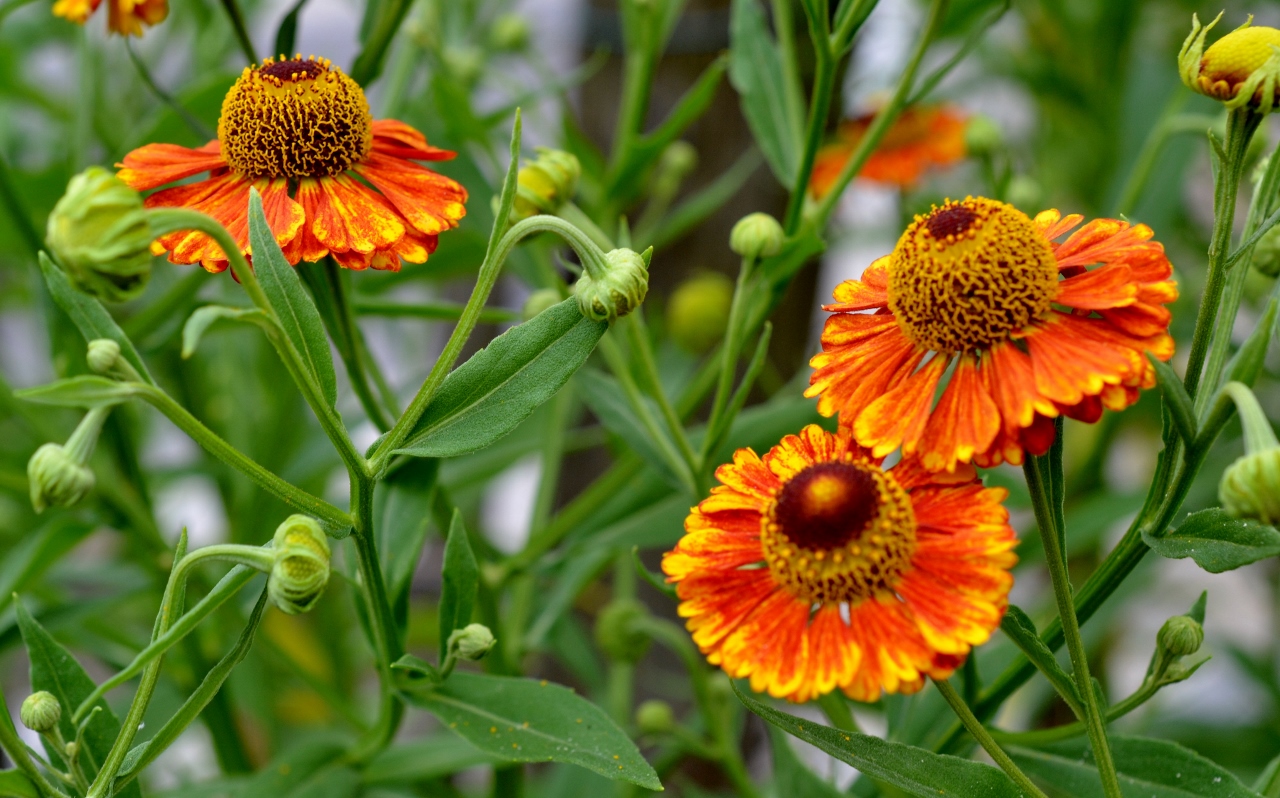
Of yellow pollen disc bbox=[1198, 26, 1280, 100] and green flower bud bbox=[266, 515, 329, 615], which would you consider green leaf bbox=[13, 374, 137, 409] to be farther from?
yellow pollen disc bbox=[1198, 26, 1280, 100]

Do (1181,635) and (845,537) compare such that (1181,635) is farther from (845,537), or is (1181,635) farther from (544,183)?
(544,183)

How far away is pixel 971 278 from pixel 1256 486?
0.15 metres

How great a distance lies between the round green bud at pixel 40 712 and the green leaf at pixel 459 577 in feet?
0.59

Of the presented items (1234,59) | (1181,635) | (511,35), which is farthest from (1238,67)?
(511,35)

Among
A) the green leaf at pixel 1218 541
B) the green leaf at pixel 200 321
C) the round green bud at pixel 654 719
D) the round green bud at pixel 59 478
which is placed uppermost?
the green leaf at pixel 200 321

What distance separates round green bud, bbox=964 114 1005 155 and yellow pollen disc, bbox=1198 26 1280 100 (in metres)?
0.49

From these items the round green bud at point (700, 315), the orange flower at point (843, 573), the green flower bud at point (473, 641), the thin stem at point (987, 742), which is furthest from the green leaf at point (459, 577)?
the round green bud at point (700, 315)

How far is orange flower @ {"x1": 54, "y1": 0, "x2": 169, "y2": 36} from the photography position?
2.49ft

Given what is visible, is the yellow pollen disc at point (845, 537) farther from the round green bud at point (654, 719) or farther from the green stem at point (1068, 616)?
the round green bud at point (654, 719)

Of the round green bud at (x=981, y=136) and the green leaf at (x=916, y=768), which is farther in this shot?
the round green bud at (x=981, y=136)

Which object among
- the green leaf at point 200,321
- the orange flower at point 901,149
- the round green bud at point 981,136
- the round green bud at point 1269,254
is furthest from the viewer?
the orange flower at point 901,149

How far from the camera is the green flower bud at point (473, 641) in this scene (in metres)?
0.57

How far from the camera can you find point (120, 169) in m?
0.65

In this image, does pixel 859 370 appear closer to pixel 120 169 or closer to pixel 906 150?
pixel 120 169
